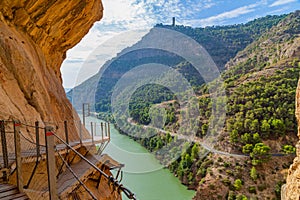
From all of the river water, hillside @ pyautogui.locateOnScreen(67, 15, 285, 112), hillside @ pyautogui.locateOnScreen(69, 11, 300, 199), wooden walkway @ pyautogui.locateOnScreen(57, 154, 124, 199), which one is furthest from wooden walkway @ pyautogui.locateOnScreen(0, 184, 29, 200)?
hillside @ pyautogui.locateOnScreen(67, 15, 285, 112)

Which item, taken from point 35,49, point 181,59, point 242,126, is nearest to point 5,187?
point 35,49

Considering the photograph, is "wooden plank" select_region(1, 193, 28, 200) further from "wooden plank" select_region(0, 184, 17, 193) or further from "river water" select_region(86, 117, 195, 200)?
"river water" select_region(86, 117, 195, 200)

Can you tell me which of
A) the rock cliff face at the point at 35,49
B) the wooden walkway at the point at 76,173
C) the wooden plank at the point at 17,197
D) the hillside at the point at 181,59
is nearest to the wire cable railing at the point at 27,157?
→ the wooden plank at the point at 17,197

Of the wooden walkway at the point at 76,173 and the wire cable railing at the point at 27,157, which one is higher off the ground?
the wire cable railing at the point at 27,157

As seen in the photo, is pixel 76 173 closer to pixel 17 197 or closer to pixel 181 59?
pixel 17 197

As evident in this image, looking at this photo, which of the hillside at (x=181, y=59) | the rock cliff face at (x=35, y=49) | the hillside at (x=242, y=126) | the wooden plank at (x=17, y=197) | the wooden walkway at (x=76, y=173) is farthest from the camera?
the hillside at (x=181, y=59)

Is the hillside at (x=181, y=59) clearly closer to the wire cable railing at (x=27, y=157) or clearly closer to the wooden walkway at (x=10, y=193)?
the wire cable railing at (x=27, y=157)

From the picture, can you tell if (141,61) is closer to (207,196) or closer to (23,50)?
(207,196)
